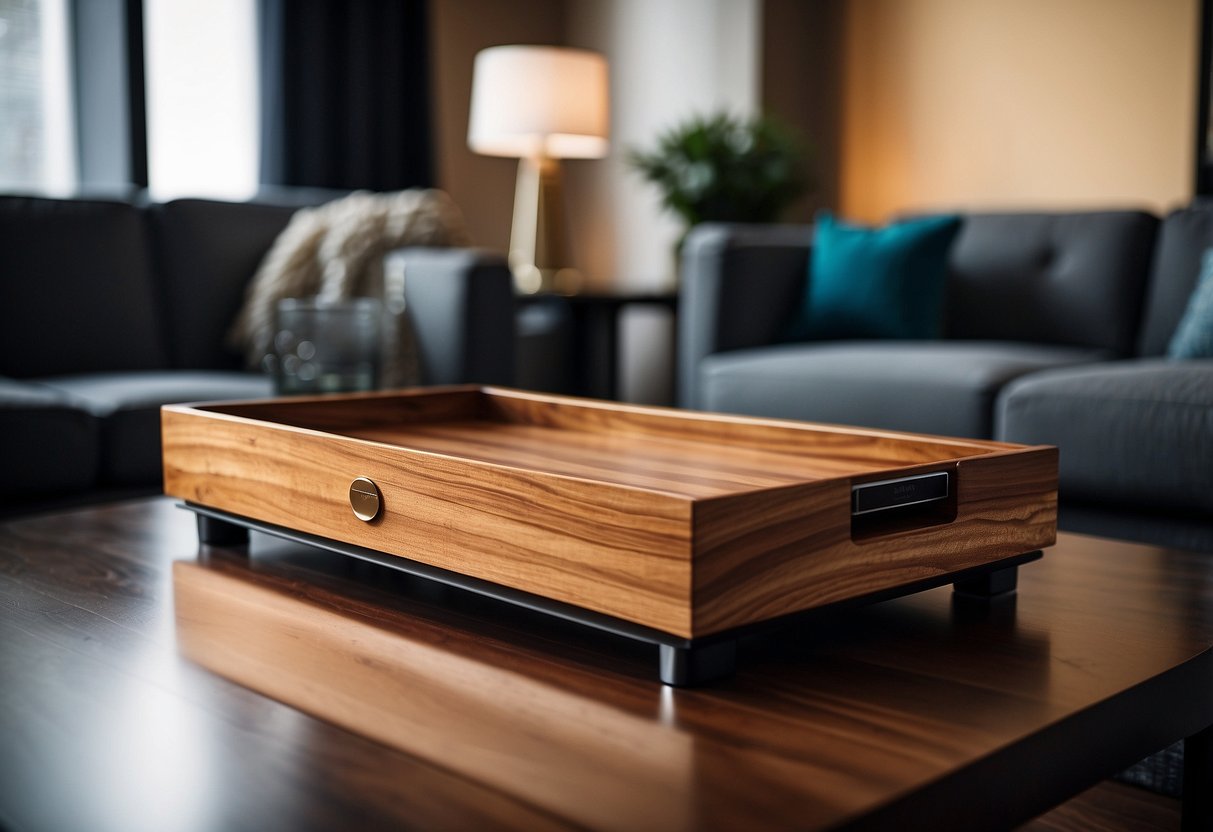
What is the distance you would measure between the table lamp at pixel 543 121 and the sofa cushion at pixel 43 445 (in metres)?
1.64

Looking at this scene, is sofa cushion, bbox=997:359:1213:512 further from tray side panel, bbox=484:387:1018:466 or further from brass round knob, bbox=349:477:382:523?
brass round knob, bbox=349:477:382:523

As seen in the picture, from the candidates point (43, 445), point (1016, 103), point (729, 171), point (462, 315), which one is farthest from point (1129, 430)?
point (1016, 103)

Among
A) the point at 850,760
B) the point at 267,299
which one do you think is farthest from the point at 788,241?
the point at 850,760

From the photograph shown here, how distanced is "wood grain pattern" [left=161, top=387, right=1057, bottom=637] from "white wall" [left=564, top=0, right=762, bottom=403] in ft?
10.5

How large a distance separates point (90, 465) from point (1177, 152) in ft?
10.5

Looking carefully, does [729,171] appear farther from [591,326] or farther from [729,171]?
[591,326]

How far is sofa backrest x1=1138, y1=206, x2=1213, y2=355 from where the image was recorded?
2564 mm

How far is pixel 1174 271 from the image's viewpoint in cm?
260

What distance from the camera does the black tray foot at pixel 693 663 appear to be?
70 cm

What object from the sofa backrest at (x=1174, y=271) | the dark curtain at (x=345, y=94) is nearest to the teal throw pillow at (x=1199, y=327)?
the sofa backrest at (x=1174, y=271)

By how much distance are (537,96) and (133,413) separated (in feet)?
6.04

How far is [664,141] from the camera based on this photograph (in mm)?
3979

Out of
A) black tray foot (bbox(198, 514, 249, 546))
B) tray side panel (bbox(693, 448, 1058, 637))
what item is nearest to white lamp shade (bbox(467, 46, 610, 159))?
black tray foot (bbox(198, 514, 249, 546))

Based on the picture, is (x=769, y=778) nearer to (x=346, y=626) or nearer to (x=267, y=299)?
(x=346, y=626)
